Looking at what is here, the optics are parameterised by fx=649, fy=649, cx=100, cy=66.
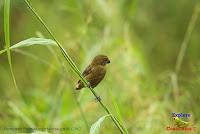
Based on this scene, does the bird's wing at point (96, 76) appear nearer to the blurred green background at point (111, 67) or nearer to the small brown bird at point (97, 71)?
the small brown bird at point (97, 71)

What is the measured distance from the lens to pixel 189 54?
5277mm

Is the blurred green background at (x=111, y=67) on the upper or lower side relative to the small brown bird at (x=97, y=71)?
lower

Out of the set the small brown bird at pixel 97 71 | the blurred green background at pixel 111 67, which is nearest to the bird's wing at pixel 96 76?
the small brown bird at pixel 97 71

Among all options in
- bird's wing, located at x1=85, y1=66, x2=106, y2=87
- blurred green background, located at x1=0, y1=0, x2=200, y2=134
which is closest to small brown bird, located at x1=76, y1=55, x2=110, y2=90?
bird's wing, located at x1=85, y1=66, x2=106, y2=87

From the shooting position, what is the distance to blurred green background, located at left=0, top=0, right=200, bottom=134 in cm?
388

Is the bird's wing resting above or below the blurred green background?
above

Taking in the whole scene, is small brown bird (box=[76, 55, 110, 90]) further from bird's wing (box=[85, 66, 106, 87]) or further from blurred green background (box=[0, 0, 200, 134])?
blurred green background (box=[0, 0, 200, 134])

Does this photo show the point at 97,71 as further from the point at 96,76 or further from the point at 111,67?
the point at 111,67

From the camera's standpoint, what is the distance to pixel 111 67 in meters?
4.46

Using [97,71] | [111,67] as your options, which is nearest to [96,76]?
[97,71]

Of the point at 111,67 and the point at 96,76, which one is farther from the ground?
the point at 96,76

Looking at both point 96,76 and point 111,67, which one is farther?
point 111,67

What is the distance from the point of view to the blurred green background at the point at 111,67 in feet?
12.7

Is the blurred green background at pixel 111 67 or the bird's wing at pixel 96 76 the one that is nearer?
the bird's wing at pixel 96 76
